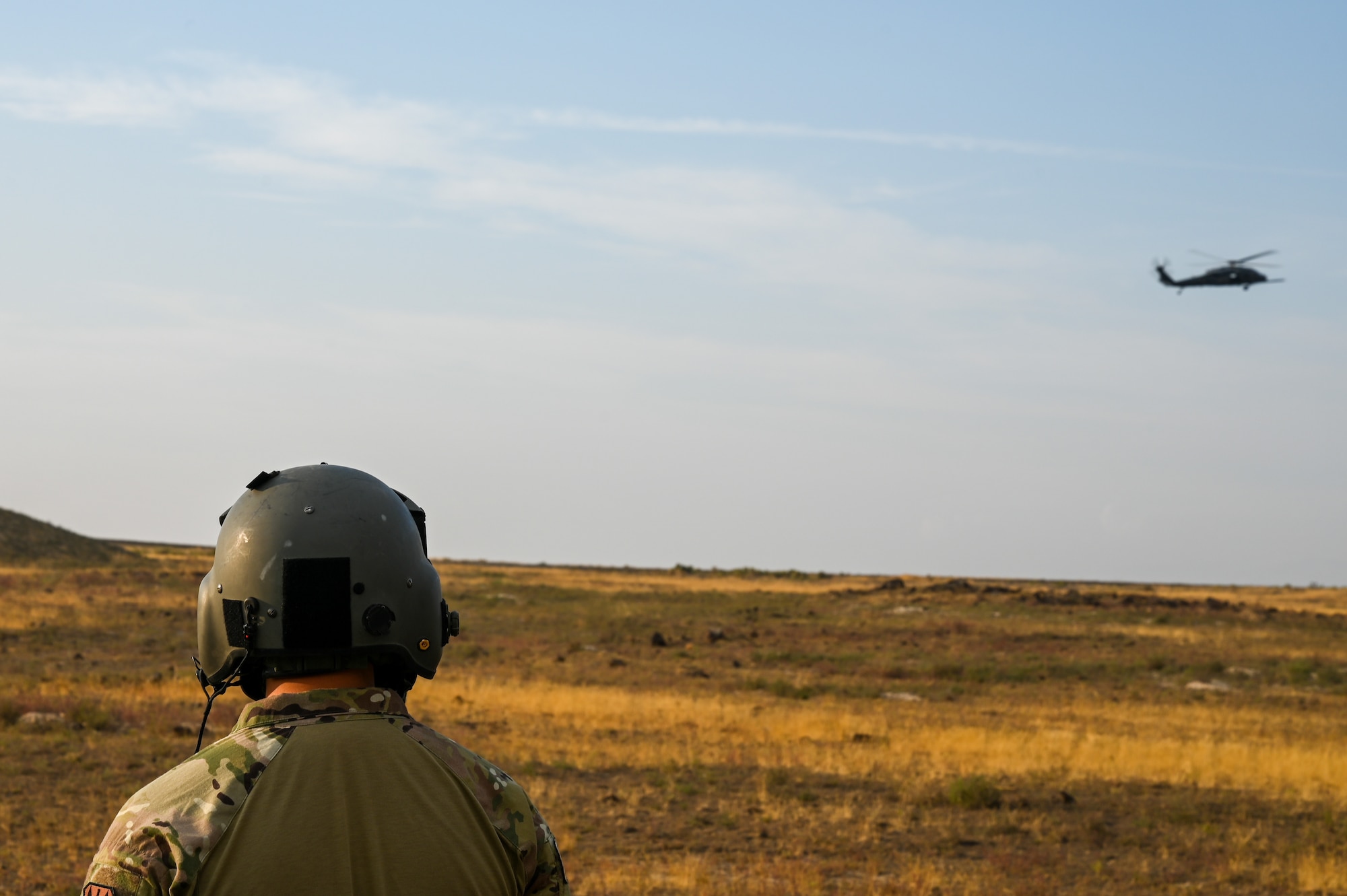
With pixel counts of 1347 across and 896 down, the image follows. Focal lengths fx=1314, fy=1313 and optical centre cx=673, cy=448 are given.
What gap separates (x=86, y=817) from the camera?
12.6 meters

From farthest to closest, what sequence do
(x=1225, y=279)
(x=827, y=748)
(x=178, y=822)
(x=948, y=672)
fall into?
(x=1225, y=279) → (x=948, y=672) → (x=827, y=748) → (x=178, y=822)

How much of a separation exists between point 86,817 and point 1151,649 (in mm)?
33550

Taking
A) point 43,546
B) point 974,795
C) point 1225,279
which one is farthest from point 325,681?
point 43,546

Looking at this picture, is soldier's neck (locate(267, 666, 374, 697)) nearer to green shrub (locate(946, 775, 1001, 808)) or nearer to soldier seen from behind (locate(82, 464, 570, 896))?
soldier seen from behind (locate(82, 464, 570, 896))

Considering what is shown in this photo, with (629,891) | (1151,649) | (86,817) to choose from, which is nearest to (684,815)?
(629,891)

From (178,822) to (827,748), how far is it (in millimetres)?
17237

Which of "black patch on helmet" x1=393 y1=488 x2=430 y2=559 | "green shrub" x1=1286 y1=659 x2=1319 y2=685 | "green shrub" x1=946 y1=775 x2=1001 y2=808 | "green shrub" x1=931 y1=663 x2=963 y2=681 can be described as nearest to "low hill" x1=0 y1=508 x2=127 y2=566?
"green shrub" x1=931 y1=663 x2=963 y2=681

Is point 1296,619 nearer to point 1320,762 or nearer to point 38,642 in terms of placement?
point 1320,762

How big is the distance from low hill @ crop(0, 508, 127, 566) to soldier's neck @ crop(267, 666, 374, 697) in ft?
252

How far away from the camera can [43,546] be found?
261 ft

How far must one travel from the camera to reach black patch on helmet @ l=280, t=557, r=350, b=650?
2658 mm

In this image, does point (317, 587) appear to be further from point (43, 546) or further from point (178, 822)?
point (43, 546)

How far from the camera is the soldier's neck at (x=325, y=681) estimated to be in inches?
104

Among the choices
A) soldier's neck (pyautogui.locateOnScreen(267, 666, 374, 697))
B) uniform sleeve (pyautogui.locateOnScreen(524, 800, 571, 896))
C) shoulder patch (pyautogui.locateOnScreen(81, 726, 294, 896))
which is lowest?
uniform sleeve (pyautogui.locateOnScreen(524, 800, 571, 896))
